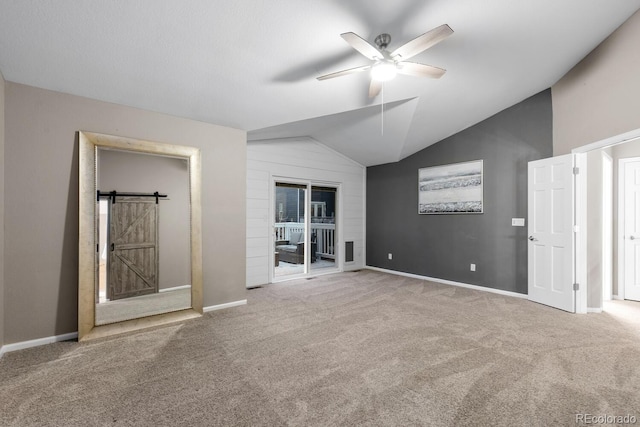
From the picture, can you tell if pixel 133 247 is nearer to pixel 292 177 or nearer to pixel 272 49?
pixel 272 49

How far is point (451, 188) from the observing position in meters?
5.39

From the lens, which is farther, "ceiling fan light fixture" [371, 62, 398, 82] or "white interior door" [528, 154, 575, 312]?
"white interior door" [528, 154, 575, 312]

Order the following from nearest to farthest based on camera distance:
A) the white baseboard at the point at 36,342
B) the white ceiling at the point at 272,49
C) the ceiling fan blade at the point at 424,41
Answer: the ceiling fan blade at the point at 424,41, the white ceiling at the point at 272,49, the white baseboard at the point at 36,342

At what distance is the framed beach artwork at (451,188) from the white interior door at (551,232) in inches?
33.5

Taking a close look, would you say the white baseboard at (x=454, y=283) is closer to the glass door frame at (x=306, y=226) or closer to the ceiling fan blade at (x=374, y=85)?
the glass door frame at (x=306, y=226)

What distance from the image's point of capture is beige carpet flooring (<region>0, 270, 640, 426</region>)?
1858 millimetres

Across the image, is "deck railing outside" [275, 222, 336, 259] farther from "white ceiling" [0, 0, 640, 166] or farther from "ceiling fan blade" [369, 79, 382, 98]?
"ceiling fan blade" [369, 79, 382, 98]

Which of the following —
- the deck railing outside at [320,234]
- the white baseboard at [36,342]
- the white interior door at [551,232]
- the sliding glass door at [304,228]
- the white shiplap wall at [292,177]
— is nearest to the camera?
the white baseboard at [36,342]

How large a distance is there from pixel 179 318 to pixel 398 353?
2.55 m

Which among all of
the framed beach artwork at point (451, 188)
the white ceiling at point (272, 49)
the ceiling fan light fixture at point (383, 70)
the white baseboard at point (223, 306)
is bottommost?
the white baseboard at point (223, 306)

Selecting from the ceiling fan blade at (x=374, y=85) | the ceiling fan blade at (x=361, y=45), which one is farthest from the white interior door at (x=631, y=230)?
the ceiling fan blade at (x=361, y=45)

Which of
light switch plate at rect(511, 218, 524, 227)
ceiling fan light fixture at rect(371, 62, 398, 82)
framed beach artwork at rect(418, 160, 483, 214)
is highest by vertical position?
ceiling fan light fixture at rect(371, 62, 398, 82)

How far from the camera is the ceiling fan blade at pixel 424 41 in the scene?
2.04m

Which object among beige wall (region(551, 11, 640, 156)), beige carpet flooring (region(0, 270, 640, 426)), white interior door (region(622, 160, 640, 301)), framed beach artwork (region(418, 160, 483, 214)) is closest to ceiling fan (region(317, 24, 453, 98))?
beige wall (region(551, 11, 640, 156))
